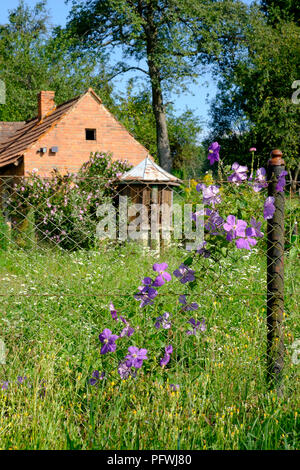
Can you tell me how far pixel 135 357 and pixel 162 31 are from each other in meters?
20.2

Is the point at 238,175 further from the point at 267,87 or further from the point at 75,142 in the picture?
the point at 267,87

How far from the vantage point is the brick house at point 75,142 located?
15.2 metres

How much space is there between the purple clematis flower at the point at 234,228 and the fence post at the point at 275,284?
20 centimetres

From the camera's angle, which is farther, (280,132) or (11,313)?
(280,132)

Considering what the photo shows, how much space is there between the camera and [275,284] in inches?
130

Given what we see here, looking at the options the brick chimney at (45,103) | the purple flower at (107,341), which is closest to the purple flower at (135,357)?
the purple flower at (107,341)

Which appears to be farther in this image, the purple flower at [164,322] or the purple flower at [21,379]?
the purple flower at [164,322]

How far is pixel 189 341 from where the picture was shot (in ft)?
12.2

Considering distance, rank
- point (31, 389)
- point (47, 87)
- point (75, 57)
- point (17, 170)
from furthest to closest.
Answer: point (47, 87) → point (75, 57) → point (17, 170) → point (31, 389)

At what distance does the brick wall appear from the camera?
50.1 feet

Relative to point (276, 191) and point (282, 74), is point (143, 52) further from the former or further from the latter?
point (276, 191)

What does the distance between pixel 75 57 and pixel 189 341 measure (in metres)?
20.0

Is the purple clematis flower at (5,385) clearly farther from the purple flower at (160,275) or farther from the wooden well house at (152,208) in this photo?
the wooden well house at (152,208)

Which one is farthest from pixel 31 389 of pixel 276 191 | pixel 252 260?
pixel 252 260
